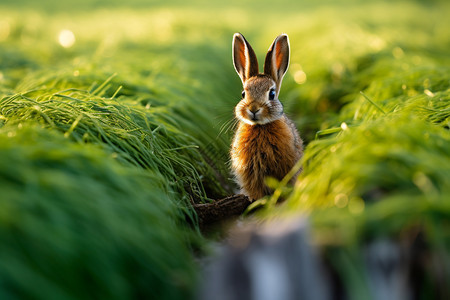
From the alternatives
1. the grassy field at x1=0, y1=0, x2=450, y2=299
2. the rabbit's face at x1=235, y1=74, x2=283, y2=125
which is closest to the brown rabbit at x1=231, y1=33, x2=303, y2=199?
the rabbit's face at x1=235, y1=74, x2=283, y2=125

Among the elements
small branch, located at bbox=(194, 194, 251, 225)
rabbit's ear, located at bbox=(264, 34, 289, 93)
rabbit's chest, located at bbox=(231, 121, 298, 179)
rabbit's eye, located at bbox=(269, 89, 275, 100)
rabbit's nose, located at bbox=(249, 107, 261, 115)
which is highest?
rabbit's ear, located at bbox=(264, 34, 289, 93)

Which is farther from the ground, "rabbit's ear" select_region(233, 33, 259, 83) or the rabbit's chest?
"rabbit's ear" select_region(233, 33, 259, 83)

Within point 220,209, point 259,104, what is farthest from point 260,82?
point 220,209

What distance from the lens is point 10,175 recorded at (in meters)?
2.26

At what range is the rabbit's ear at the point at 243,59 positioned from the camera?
14.2 feet

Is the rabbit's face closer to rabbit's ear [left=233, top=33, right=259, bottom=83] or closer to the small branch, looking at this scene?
rabbit's ear [left=233, top=33, right=259, bottom=83]

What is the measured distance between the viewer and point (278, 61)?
15.0 feet

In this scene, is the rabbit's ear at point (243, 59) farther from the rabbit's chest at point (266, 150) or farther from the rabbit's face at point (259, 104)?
the rabbit's chest at point (266, 150)

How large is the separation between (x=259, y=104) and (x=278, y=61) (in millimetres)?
729

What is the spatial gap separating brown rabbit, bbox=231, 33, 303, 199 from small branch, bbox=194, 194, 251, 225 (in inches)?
15.4

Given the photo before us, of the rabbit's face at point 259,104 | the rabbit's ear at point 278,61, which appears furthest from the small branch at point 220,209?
the rabbit's ear at point 278,61

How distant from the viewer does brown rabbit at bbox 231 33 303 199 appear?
406 centimetres

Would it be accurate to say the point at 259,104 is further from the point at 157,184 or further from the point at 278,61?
the point at 157,184

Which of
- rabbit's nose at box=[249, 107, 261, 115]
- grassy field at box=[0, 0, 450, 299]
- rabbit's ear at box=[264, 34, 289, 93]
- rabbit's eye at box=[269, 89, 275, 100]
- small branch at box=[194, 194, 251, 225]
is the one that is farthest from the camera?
rabbit's ear at box=[264, 34, 289, 93]
